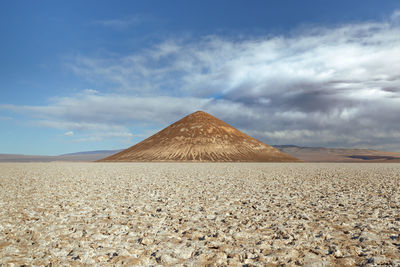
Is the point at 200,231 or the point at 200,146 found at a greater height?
the point at 200,146

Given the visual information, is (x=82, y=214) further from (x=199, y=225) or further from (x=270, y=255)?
(x=270, y=255)

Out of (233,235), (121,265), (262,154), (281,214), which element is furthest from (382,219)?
(262,154)

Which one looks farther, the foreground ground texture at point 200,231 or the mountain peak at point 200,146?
Answer: the mountain peak at point 200,146

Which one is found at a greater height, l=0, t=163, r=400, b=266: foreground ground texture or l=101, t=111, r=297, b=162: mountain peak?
l=101, t=111, r=297, b=162: mountain peak

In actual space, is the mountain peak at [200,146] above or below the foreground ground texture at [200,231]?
above

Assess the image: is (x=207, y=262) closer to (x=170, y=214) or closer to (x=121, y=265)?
(x=121, y=265)

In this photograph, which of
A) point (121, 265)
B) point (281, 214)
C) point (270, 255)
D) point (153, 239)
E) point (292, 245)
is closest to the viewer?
point (121, 265)

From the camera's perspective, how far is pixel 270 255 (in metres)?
5.02

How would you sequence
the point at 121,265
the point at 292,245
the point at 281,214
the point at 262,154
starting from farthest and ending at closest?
the point at 262,154, the point at 281,214, the point at 292,245, the point at 121,265

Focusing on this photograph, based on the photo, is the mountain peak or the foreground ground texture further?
the mountain peak

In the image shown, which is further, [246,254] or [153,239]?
[153,239]

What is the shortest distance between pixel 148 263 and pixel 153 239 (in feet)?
3.90

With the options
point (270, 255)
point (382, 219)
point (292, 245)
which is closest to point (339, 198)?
point (382, 219)

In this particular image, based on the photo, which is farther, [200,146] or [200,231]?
[200,146]
